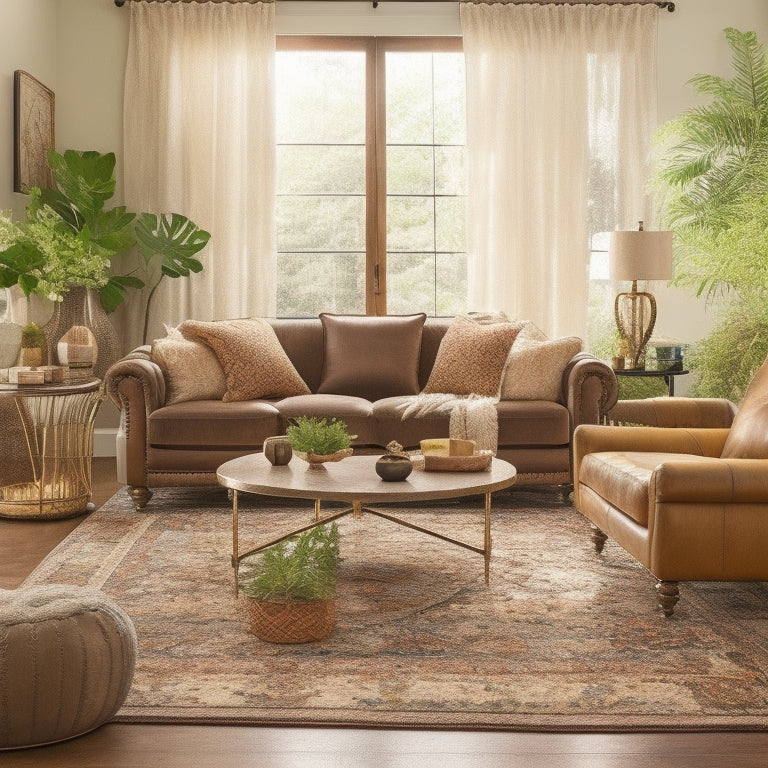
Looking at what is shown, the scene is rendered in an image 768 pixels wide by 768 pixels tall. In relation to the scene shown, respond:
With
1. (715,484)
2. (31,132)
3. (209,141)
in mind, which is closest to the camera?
(715,484)

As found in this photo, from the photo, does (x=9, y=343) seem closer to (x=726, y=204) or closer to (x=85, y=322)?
(x=85, y=322)

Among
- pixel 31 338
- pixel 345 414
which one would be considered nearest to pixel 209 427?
pixel 345 414

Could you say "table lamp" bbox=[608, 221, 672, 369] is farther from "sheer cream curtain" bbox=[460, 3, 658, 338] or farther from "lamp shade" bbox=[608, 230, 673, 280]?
"sheer cream curtain" bbox=[460, 3, 658, 338]

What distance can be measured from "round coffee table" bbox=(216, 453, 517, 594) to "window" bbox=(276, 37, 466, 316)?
2.91 metres

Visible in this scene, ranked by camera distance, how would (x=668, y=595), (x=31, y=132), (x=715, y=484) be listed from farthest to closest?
(x=31, y=132) → (x=668, y=595) → (x=715, y=484)

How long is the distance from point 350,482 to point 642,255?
278 cm

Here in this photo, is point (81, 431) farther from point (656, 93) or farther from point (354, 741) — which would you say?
point (656, 93)

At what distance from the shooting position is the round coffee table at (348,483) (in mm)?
3145

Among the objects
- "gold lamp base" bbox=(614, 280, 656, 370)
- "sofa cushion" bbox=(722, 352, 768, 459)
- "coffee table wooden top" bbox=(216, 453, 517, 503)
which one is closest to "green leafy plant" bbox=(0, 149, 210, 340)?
"coffee table wooden top" bbox=(216, 453, 517, 503)

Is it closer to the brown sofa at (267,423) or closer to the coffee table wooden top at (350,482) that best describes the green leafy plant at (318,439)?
the coffee table wooden top at (350,482)

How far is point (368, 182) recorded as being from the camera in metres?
6.43

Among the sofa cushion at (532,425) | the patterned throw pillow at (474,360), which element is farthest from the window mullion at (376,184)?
the sofa cushion at (532,425)

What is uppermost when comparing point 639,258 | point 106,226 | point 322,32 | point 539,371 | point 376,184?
point 322,32

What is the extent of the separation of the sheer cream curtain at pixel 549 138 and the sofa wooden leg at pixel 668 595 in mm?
3385
